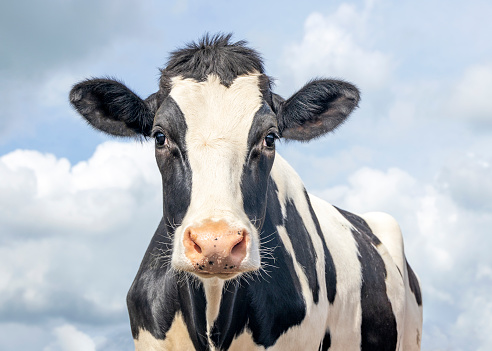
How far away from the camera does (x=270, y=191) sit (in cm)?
755

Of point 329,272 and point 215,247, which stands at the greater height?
point 329,272

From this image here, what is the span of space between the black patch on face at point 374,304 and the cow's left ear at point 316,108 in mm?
2762

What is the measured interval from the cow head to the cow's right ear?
10 mm

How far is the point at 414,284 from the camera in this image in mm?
12219

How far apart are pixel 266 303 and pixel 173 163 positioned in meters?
1.62

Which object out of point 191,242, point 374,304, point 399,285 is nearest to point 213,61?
point 191,242

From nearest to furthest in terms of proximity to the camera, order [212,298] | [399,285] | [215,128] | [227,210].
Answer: [227,210], [215,128], [212,298], [399,285]

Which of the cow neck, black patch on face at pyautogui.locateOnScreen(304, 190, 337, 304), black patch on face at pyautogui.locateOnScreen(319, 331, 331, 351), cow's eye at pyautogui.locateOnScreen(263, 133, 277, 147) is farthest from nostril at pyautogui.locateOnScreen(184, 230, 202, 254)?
black patch on face at pyautogui.locateOnScreen(319, 331, 331, 351)

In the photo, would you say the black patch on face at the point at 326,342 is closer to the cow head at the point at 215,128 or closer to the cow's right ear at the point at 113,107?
the cow head at the point at 215,128

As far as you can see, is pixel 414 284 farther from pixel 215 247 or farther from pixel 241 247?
pixel 215 247

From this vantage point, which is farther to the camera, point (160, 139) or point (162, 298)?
point (162, 298)

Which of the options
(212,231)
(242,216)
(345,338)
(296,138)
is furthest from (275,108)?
(345,338)

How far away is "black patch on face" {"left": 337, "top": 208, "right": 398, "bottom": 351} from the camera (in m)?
9.39

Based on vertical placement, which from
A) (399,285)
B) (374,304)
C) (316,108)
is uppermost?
(316,108)
